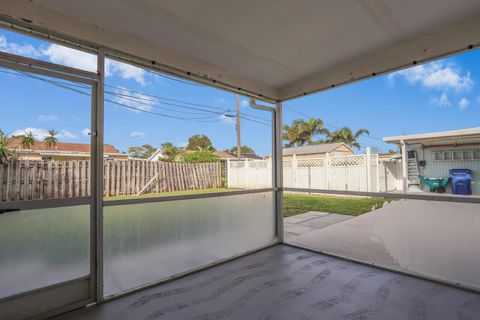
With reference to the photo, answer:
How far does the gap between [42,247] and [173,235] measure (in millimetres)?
1136

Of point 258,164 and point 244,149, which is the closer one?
point 244,149

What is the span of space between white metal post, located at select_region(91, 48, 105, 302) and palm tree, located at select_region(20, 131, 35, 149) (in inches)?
16.5

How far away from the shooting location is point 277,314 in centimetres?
193

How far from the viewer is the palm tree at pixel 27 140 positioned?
1861 mm

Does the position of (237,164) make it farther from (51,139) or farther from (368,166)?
(51,139)

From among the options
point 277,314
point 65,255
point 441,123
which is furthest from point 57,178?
point 441,123

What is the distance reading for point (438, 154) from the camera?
254cm

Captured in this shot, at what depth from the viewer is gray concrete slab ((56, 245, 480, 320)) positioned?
75.9 inches

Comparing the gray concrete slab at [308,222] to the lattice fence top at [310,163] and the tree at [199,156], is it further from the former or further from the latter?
the tree at [199,156]

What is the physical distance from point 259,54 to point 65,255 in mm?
2620

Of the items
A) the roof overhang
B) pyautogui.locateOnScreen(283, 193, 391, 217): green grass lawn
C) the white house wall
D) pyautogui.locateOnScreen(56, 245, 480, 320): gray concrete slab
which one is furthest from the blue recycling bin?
pyautogui.locateOnScreen(56, 245, 480, 320): gray concrete slab

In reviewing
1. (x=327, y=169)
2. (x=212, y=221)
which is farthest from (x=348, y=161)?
(x=212, y=221)

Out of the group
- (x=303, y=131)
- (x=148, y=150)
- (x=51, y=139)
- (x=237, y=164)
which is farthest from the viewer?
(x=303, y=131)

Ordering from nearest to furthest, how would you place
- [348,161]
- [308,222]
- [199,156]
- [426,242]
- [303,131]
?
1. [426,242]
2. [199,156]
3. [348,161]
4. [308,222]
5. [303,131]
